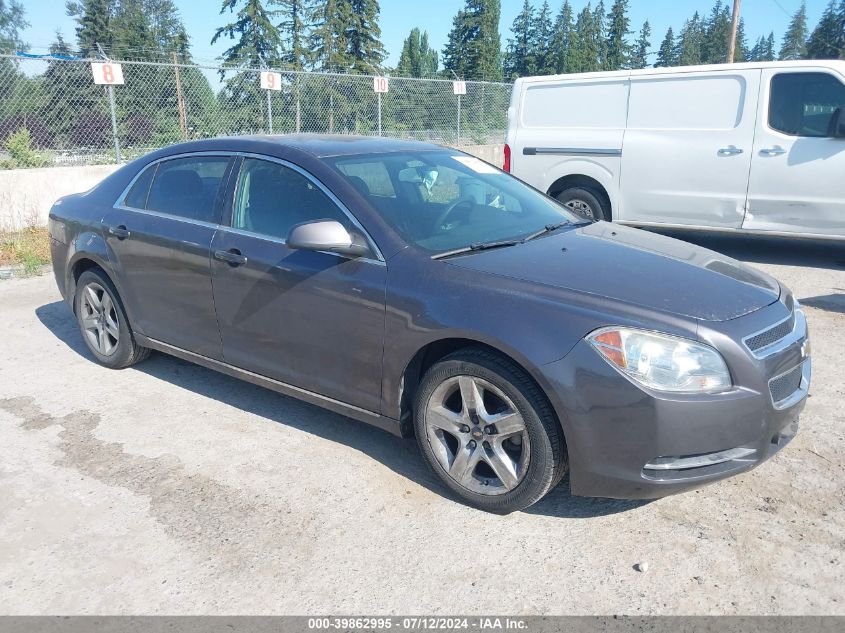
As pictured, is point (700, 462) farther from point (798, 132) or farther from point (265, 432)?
point (798, 132)

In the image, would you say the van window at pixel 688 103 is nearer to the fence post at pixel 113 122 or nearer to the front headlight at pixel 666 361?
the front headlight at pixel 666 361

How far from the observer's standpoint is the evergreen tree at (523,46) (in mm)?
71375

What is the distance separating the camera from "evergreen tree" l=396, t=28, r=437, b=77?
331ft

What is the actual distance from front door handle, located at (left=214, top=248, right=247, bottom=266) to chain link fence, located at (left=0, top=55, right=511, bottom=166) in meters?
7.57

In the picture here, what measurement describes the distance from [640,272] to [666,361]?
62cm

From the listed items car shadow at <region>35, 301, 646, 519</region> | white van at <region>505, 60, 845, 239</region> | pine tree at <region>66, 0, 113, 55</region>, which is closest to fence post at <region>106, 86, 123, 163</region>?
car shadow at <region>35, 301, 646, 519</region>

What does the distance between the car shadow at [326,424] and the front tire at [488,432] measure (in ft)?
0.62

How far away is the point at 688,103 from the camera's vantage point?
789cm

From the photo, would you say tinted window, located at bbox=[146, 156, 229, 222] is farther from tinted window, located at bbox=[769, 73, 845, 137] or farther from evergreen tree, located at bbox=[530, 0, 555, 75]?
evergreen tree, located at bbox=[530, 0, 555, 75]

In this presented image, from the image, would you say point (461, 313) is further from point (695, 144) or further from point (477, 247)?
point (695, 144)

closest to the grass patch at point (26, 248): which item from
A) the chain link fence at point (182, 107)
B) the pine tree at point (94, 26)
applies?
the chain link fence at point (182, 107)

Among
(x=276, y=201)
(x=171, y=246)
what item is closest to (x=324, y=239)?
(x=276, y=201)

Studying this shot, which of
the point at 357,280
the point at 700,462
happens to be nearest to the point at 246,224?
the point at 357,280

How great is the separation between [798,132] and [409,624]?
697cm
